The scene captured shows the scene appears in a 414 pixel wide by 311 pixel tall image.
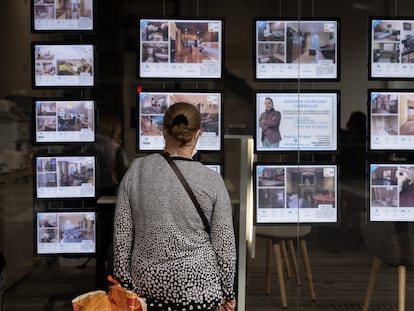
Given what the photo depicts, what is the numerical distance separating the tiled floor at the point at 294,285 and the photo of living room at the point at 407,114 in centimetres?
101

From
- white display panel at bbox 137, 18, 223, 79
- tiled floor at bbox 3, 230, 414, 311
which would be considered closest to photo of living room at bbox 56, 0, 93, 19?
white display panel at bbox 137, 18, 223, 79

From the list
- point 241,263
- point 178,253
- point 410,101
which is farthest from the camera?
point 410,101

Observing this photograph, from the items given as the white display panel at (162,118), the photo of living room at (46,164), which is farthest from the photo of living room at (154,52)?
the photo of living room at (46,164)

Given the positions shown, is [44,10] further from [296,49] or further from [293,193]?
[293,193]

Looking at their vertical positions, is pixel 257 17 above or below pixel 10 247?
above

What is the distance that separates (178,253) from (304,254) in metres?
2.23

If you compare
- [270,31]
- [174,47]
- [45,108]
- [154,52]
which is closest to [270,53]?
[270,31]

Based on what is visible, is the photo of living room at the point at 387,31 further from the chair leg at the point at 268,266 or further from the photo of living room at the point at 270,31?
the chair leg at the point at 268,266

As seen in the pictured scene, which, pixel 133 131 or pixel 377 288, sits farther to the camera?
pixel 377 288

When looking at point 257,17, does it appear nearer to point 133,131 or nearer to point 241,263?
point 133,131

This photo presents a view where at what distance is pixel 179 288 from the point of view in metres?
3.19

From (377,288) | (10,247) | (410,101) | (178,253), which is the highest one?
(410,101)

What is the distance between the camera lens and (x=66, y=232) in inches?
198

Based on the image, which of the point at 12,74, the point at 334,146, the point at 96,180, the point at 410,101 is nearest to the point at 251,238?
the point at 334,146
